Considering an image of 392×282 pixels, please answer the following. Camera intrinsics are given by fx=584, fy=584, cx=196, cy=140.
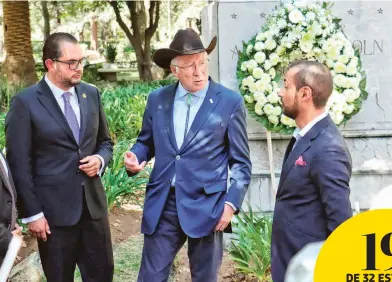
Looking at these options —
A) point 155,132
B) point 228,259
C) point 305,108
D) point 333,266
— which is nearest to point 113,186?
point 228,259

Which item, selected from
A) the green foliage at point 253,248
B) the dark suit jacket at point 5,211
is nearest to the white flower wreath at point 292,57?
the green foliage at point 253,248

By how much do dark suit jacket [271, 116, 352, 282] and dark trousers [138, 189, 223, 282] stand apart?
51 centimetres

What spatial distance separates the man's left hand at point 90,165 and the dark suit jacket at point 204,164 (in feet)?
1.37

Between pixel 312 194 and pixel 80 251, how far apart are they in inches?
68.4

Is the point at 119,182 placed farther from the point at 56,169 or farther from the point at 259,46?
the point at 56,169

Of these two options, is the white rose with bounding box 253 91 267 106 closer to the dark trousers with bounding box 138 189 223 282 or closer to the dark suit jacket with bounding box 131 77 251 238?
the dark suit jacket with bounding box 131 77 251 238

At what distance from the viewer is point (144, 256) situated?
3.56 m

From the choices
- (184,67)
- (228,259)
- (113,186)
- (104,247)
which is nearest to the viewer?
(184,67)

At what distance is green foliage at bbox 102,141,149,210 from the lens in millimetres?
6309

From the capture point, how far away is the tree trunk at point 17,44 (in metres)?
13.5

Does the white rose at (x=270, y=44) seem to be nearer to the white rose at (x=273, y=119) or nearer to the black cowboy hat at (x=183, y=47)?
the white rose at (x=273, y=119)

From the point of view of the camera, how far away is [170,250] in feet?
11.5

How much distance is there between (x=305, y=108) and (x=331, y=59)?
2080 mm

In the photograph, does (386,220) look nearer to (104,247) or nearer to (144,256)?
(144,256)
